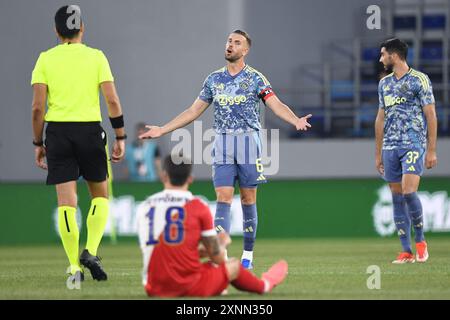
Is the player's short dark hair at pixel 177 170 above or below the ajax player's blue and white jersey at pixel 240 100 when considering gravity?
below

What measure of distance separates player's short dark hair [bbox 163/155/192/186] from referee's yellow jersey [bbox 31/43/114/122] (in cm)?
193

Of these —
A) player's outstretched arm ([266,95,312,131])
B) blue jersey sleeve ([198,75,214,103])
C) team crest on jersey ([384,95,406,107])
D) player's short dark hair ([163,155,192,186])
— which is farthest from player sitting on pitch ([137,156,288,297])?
team crest on jersey ([384,95,406,107])

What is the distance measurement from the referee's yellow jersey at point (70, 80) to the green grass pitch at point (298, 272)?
1.41 meters

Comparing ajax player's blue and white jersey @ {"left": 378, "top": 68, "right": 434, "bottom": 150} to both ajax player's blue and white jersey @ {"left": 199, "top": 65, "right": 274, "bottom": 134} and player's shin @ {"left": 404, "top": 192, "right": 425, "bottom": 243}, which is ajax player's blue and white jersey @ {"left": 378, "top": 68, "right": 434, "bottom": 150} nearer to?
player's shin @ {"left": 404, "top": 192, "right": 425, "bottom": 243}

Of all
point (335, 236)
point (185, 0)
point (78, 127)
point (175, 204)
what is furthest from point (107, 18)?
point (175, 204)

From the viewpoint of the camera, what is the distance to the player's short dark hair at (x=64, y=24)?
915 centimetres

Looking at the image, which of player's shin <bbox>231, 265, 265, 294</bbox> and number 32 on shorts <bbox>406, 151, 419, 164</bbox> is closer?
player's shin <bbox>231, 265, 265, 294</bbox>

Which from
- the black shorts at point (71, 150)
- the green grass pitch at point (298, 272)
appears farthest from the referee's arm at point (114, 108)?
the green grass pitch at point (298, 272)

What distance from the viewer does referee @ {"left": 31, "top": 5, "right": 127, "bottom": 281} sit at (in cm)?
911

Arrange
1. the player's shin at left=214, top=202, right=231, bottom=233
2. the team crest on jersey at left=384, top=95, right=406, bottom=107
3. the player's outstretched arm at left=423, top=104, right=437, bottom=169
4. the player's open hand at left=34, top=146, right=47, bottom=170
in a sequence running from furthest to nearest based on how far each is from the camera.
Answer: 1. the team crest on jersey at left=384, top=95, right=406, bottom=107
2. the player's outstretched arm at left=423, top=104, right=437, bottom=169
3. the player's shin at left=214, top=202, right=231, bottom=233
4. the player's open hand at left=34, top=146, right=47, bottom=170

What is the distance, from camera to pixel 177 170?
7.39m

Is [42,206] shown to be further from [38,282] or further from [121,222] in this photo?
[38,282]

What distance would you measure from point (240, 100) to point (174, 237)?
3.29 m

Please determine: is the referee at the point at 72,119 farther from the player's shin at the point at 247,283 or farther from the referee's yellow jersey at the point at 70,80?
the player's shin at the point at 247,283
